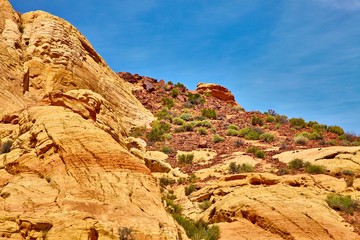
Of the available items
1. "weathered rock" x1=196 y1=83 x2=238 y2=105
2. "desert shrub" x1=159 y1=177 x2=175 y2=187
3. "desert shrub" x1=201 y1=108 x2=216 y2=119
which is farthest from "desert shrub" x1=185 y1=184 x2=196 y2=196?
"weathered rock" x1=196 y1=83 x2=238 y2=105

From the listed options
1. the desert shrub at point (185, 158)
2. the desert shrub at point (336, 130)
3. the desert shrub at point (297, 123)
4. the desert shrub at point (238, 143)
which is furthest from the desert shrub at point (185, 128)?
the desert shrub at point (336, 130)

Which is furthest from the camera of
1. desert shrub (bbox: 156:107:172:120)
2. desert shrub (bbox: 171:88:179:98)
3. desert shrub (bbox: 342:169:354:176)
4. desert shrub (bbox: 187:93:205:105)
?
desert shrub (bbox: 171:88:179:98)

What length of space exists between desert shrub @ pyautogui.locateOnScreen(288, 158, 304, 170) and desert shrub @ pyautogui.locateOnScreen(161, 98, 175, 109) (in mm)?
21557

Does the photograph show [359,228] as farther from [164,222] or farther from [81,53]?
[81,53]

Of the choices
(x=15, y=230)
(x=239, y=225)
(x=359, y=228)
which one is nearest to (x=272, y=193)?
(x=239, y=225)

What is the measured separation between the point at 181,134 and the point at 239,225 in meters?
18.4

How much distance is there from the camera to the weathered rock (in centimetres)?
5144

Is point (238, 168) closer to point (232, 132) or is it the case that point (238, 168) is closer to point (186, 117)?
point (232, 132)

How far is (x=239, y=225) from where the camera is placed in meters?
12.5

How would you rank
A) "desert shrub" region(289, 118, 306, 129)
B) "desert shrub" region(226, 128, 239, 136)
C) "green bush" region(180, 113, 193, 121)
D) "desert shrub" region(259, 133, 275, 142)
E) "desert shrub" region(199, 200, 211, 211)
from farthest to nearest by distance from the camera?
1. "green bush" region(180, 113, 193, 121)
2. "desert shrub" region(289, 118, 306, 129)
3. "desert shrub" region(226, 128, 239, 136)
4. "desert shrub" region(259, 133, 275, 142)
5. "desert shrub" region(199, 200, 211, 211)

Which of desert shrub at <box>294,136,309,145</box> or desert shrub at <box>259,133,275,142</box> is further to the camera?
desert shrub at <box>259,133,275,142</box>

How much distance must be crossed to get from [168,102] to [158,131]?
11525 mm

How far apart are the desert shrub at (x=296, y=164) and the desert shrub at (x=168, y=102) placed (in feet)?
70.7

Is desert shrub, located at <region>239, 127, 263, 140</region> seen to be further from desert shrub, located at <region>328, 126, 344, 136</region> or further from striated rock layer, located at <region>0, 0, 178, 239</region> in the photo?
striated rock layer, located at <region>0, 0, 178, 239</region>
